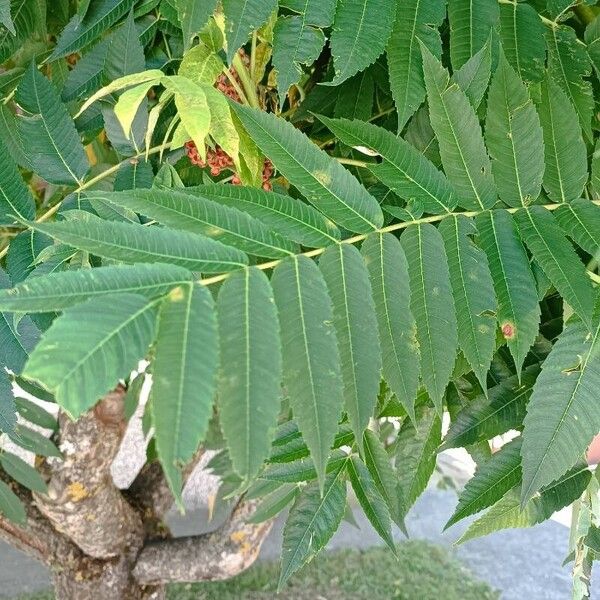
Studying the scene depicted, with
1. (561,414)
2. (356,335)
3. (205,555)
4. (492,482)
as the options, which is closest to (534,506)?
(492,482)

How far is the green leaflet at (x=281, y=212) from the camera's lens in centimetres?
55

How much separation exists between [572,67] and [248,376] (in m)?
0.46

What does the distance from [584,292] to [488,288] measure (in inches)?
2.5

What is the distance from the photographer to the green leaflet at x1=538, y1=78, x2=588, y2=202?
0.62 metres

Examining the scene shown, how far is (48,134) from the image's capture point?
0.77 m

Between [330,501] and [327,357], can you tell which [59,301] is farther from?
[330,501]

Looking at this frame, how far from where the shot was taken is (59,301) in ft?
1.39

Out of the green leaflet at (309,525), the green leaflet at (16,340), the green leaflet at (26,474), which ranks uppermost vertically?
the green leaflet at (16,340)

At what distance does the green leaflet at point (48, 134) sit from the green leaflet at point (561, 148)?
417 mm

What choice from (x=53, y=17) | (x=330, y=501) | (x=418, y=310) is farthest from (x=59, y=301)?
(x=53, y=17)

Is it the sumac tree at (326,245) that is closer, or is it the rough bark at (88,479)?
the sumac tree at (326,245)

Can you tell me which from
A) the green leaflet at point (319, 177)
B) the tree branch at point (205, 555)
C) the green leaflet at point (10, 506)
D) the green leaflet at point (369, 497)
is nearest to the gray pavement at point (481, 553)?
the tree branch at point (205, 555)

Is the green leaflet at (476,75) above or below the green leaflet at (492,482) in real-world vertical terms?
above

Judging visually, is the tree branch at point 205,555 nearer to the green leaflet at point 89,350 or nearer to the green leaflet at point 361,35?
the green leaflet at point 361,35
